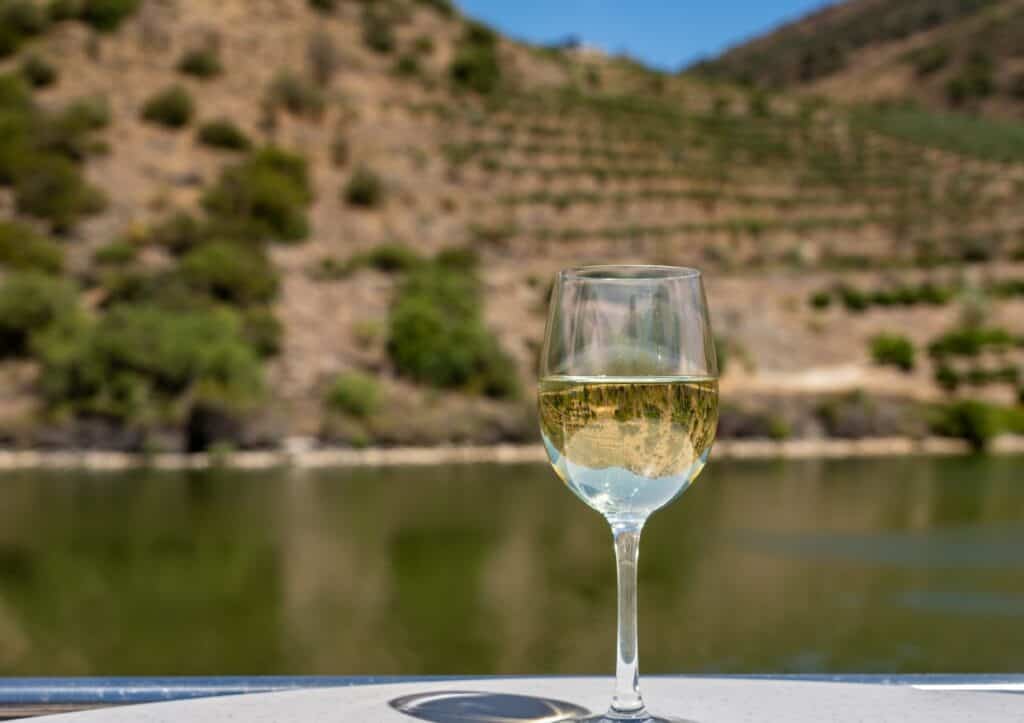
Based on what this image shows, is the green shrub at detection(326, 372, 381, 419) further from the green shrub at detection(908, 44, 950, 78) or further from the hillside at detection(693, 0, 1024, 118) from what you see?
the green shrub at detection(908, 44, 950, 78)

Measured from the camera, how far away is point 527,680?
3.51 ft

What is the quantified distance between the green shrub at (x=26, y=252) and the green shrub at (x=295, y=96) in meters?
9.40

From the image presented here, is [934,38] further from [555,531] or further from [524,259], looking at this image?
[555,531]

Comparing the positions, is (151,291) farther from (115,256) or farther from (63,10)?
(63,10)

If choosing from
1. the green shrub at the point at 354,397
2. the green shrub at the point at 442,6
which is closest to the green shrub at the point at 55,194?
the green shrub at the point at 354,397

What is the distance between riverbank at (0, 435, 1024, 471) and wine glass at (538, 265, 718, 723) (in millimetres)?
14271

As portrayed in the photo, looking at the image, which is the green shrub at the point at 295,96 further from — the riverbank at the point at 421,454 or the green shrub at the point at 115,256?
the riverbank at the point at 421,454

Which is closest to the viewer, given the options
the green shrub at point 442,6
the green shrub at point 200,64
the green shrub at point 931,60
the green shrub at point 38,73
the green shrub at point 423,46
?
the green shrub at point 38,73

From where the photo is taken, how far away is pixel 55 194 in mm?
21688

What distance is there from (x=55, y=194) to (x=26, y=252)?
8.80 feet

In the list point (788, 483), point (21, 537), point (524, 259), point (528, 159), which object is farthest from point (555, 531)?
point (528, 159)

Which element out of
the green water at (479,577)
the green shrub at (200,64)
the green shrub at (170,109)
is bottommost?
the green water at (479,577)

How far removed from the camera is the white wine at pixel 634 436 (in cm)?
94

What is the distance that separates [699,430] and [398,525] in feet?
34.8
